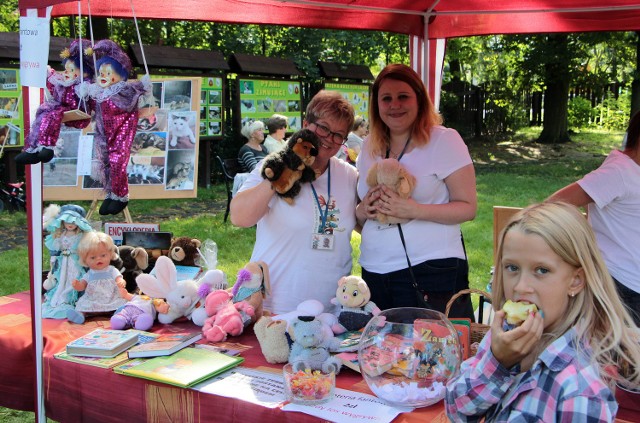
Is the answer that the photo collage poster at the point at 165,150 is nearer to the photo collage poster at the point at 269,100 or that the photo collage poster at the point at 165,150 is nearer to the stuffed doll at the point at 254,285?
the stuffed doll at the point at 254,285

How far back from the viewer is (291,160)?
202 cm

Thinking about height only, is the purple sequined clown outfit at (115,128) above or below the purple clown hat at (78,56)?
below

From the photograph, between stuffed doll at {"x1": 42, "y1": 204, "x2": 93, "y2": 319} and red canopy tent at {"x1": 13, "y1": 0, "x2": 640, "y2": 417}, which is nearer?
stuffed doll at {"x1": 42, "y1": 204, "x2": 93, "y2": 319}

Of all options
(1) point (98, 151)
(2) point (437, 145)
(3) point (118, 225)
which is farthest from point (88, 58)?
(2) point (437, 145)

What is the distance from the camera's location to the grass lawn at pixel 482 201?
5246 mm

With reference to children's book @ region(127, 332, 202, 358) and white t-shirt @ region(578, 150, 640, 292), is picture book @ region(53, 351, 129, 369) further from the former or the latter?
white t-shirt @ region(578, 150, 640, 292)

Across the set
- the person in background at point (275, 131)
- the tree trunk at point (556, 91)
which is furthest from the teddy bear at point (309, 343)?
the tree trunk at point (556, 91)

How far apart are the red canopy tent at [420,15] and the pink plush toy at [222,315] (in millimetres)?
1473

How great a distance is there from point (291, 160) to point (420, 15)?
1787 millimetres

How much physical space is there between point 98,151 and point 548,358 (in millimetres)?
1666

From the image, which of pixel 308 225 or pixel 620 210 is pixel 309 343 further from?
pixel 620 210

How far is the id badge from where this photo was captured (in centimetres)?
211

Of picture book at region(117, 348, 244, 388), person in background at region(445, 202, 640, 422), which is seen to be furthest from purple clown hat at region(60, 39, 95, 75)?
person in background at region(445, 202, 640, 422)

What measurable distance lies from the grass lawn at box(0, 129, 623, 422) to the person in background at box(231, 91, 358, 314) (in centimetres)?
167
